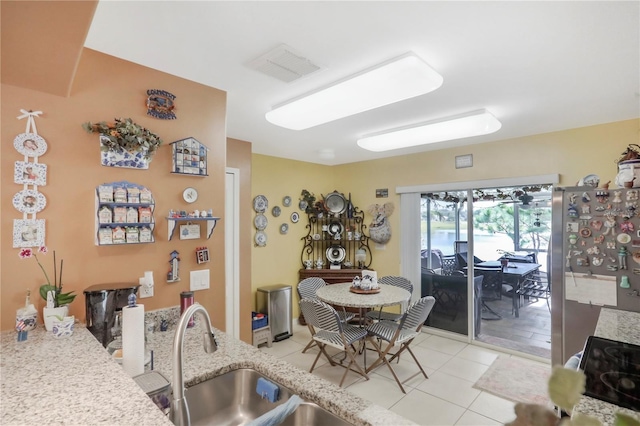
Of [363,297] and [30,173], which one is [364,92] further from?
[363,297]

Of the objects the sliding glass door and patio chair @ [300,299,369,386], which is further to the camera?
the sliding glass door

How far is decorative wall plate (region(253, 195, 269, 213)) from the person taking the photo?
4.30m

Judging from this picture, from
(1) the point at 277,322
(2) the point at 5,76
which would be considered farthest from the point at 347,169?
(2) the point at 5,76

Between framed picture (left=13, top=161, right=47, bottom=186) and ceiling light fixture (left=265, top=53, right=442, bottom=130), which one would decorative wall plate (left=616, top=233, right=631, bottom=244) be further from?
framed picture (left=13, top=161, right=47, bottom=186)

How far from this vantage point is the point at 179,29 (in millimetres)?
1562

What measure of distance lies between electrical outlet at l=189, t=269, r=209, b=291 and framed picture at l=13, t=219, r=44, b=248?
0.77 m

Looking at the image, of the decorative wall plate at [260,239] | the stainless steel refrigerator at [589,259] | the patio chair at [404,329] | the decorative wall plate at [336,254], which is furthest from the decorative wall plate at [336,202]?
the stainless steel refrigerator at [589,259]

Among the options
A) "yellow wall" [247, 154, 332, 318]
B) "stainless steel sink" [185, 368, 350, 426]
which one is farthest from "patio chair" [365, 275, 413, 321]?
"stainless steel sink" [185, 368, 350, 426]

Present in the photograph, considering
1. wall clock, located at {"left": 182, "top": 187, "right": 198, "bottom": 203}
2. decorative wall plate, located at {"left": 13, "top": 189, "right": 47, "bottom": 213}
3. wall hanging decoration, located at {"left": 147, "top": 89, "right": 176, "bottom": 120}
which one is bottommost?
decorative wall plate, located at {"left": 13, "top": 189, "right": 47, "bottom": 213}

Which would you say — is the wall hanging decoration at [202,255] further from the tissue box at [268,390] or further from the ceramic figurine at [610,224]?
the ceramic figurine at [610,224]

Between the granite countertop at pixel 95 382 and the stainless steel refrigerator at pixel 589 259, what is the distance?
2.19 m

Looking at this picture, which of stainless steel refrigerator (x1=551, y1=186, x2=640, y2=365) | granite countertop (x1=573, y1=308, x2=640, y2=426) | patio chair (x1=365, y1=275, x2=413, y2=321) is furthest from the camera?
patio chair (x1=365, y1=275, x2=413, y2=321)

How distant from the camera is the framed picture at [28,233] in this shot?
1479mm

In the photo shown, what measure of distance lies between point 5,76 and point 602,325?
10.9 feet
